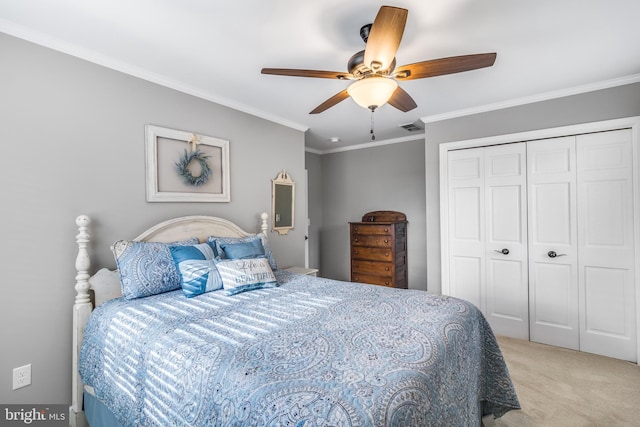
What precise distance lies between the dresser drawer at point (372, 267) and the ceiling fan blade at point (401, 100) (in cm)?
250

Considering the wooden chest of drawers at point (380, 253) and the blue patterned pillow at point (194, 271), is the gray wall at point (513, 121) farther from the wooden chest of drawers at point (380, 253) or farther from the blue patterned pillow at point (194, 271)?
the blue patterned pillow at point (194, 271)

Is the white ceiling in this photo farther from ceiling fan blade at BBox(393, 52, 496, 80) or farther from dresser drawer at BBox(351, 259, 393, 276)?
dresser drawer at BBox(351, 259, 393, 276)

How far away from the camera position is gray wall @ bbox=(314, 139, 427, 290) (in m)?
4.69

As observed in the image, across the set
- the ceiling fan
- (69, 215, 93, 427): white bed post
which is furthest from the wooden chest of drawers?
(69, 215, 93, 427): white bed post

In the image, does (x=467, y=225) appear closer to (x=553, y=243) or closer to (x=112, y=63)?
(x=553, y=243)

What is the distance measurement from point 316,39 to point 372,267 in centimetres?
321

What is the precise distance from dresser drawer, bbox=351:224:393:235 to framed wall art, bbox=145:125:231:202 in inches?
84.8

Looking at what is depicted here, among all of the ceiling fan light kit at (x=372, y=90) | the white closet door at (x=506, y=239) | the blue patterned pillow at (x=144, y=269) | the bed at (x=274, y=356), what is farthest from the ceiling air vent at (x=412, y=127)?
the blue patterned pillow at (x=144, y=269)

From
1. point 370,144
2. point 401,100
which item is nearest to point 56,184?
point 401,100

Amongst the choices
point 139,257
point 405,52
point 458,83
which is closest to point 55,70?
point 139,257

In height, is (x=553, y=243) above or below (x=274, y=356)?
above

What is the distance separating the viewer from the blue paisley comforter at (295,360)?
Answer: 98cm

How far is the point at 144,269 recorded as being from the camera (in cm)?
208

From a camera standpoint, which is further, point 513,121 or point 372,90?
point 513,121
